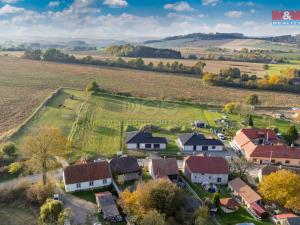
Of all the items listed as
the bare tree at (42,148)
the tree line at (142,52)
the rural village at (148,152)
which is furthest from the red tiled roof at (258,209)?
the tree line at (142,52)

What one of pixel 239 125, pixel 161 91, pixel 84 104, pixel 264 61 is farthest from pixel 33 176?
pixel 264 61

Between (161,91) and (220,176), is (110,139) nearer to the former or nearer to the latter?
(220,176)

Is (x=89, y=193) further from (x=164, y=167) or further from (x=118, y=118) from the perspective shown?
(x=118, y=118)

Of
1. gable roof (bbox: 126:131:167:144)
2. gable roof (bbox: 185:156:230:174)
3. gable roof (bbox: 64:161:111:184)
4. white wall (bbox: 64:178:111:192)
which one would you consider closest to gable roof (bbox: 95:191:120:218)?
white wall (bbox: 64:178:111:192)

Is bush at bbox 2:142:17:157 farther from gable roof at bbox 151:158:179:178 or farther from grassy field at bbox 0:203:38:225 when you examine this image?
gable roof at bbox 151:158:179:178

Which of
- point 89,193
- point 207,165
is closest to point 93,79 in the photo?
point 207,165
